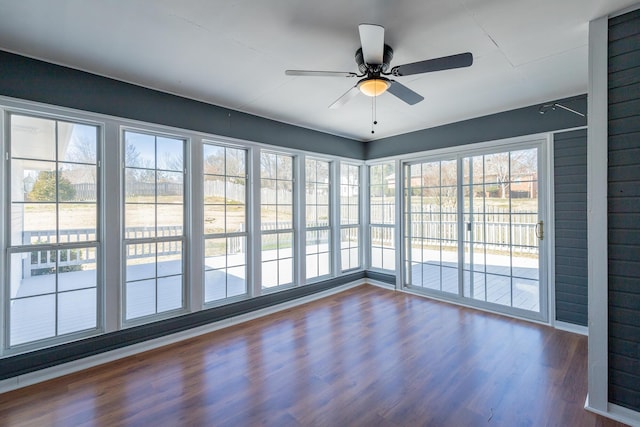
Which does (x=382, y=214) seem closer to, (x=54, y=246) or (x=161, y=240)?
(x=161, y=240)

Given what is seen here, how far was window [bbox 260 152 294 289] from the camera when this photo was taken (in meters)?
4.20

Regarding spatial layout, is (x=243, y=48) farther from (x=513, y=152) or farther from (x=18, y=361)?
(x=513, y=152)

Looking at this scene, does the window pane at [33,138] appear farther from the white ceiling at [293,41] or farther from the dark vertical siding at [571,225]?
the dark vertical siding at [571,225]

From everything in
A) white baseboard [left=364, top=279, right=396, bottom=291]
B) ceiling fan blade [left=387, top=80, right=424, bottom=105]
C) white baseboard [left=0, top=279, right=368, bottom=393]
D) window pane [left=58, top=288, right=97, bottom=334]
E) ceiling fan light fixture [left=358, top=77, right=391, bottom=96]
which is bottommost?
white baseboard [left=0, top=279, right=368, bottom=393]

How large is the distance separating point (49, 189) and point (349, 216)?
414 centimetres

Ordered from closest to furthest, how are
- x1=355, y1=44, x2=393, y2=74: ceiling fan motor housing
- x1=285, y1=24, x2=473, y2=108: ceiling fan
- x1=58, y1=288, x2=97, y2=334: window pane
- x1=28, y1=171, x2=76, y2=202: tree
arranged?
x1=285, y1=24, x2=473, y2=108: ceiling fan → x1=355, y1=44, x2=393, y2=74: ceiling fan motor housing → x1=28, y1=171, x2=76, y2=202: tree → x1=58, y1=288, x2=97, y2=334: window pane

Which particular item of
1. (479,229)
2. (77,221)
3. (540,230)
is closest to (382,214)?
(479,229)

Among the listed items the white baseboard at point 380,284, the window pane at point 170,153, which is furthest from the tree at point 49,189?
the white baseboard at point 380,284

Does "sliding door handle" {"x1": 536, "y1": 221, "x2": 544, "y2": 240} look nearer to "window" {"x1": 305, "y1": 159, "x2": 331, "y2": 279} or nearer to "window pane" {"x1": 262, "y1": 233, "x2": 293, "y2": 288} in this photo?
"window" {"x1": 305, "y1": 159, "x2": 331, "y2": 279}

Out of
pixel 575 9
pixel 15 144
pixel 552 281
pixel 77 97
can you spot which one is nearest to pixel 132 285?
pixel 15 144

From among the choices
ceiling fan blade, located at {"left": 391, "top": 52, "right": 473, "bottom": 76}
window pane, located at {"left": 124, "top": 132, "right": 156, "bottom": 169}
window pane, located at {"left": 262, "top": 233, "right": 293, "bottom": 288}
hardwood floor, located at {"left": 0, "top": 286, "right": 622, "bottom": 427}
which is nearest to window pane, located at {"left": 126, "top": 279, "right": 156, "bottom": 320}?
hardwood floor, located at {"left": 0, "top": 286, "right": 622, "bottom": 427}

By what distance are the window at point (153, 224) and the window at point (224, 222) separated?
12.5 inches

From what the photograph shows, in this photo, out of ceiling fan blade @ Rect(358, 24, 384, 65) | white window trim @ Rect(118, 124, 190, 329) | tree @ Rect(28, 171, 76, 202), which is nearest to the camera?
ceiling fan blade @ Rect(358, 24, 384, 65)

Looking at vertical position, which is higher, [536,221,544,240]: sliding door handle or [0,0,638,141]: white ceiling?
[0,0,638,141]: white ceiling
